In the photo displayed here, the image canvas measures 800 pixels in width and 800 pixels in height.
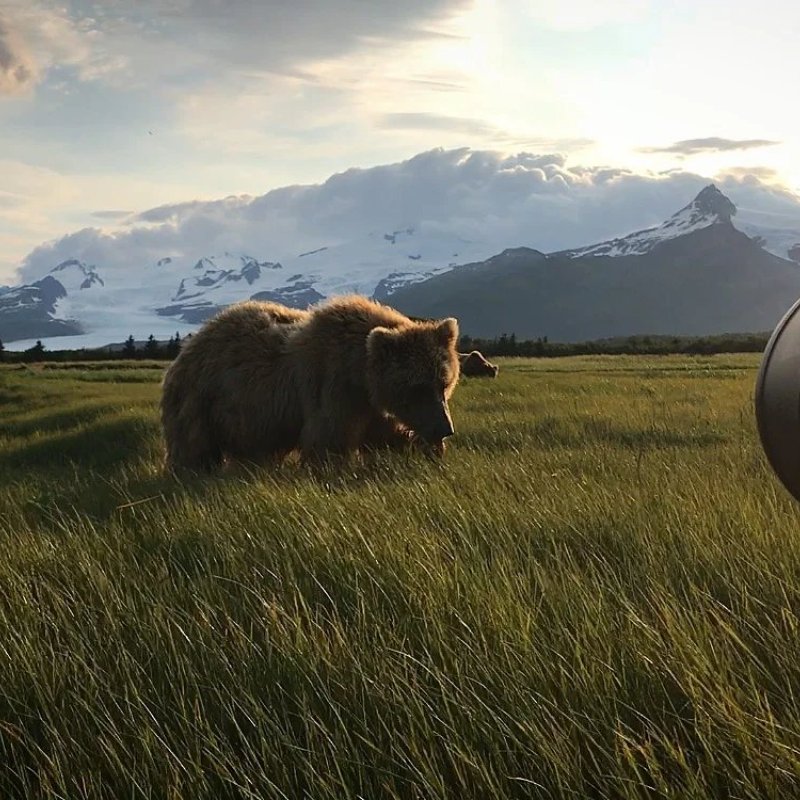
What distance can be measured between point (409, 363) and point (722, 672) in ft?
16.0

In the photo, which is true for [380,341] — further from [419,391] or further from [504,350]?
[504,350]

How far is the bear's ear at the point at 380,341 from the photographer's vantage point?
709cm

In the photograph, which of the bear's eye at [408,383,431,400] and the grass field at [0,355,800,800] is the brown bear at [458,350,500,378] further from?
the grass field at [0,355,800,800]

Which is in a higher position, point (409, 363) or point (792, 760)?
point (409, 363)

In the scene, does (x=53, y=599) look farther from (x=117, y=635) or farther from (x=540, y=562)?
(x=540, y=562)

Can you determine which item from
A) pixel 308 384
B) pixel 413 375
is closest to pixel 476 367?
pixel 308 384

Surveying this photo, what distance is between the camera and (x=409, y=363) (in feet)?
23.4

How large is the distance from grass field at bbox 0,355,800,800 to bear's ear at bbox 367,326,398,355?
6.22 feet

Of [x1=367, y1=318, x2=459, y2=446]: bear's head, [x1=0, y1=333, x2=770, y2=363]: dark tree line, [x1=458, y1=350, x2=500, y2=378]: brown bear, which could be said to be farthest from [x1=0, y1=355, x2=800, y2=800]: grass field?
[x1=0, y1=333, x2=770, y2=363]: dark tree line

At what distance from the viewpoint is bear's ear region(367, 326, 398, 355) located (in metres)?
7.09

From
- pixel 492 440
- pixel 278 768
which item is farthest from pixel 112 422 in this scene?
pixel 278 768

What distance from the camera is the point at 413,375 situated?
7.09 m

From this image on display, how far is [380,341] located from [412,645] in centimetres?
444

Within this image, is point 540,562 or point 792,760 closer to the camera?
point 792,760
